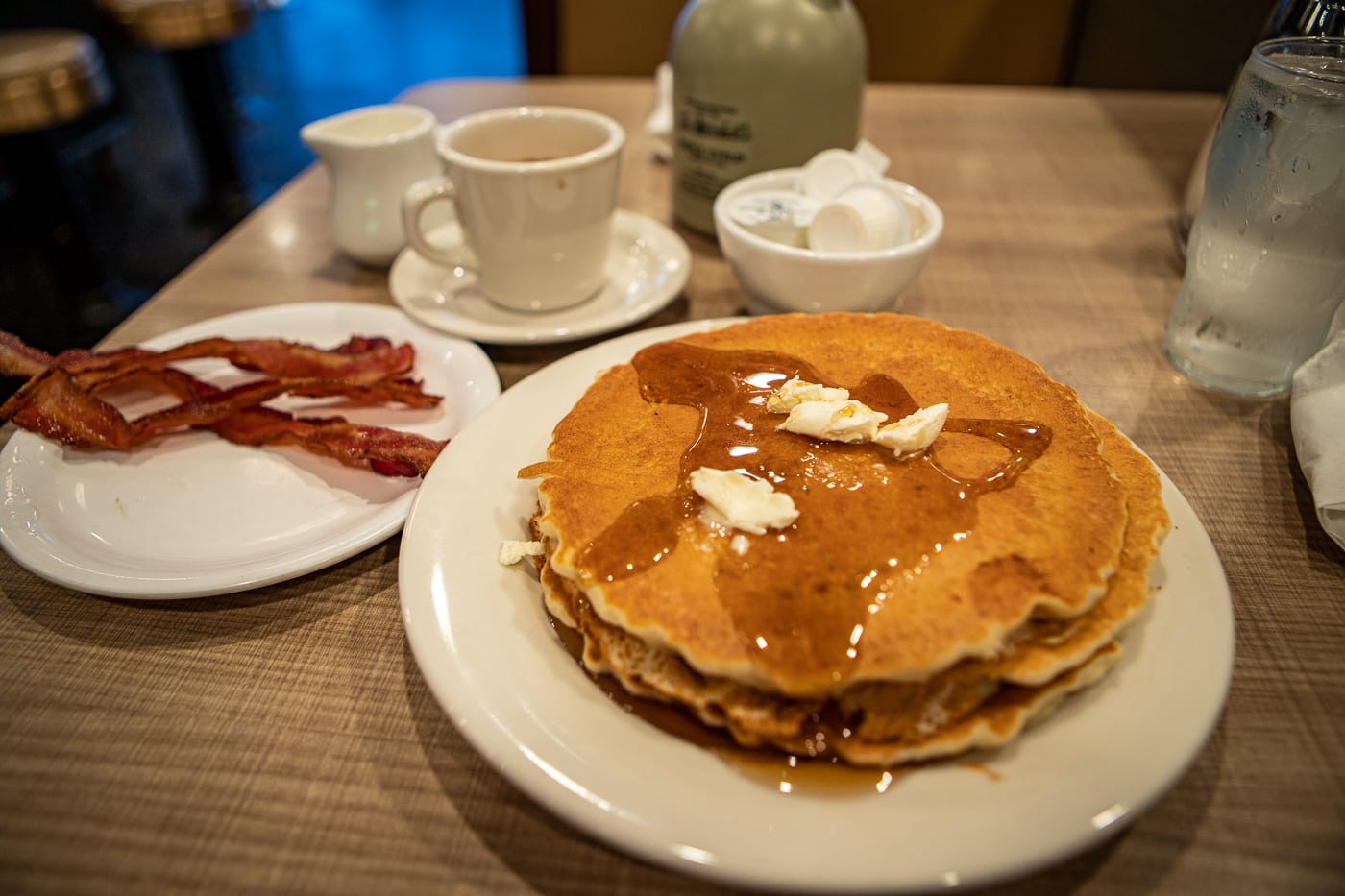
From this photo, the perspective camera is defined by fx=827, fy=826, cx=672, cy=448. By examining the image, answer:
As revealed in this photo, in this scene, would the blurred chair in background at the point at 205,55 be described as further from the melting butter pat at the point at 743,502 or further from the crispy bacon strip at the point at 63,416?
the melting butter pat at the point at 743,502

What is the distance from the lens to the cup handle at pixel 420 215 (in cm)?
142

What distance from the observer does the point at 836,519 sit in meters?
0.80

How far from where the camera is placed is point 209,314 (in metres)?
1.52

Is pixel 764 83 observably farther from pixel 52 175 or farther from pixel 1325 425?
pixel 52 175

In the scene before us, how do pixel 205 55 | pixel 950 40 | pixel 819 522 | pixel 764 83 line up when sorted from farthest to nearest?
pixel 205 55 → pixel 950 40 → pixel 764 83 → pixel 819 522

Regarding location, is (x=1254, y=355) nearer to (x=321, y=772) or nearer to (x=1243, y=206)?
(x=1243, y=206)

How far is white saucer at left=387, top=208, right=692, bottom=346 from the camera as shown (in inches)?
53.8

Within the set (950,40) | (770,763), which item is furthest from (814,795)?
(950,40)

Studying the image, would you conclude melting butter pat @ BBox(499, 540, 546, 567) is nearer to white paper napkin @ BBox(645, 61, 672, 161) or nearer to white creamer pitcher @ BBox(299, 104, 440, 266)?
white creamer pitcher @ BBox(299, 104, 440, 266)

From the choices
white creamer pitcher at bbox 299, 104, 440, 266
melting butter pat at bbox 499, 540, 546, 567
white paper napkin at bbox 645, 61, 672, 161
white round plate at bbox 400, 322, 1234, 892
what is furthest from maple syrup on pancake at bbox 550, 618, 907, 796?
white paper napkin at bbox 645, 61, 672, 161

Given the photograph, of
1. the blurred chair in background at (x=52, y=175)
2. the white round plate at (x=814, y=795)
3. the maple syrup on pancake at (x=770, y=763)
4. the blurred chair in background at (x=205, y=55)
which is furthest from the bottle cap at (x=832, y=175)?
the blurred chair in background at (x=205, y=55)

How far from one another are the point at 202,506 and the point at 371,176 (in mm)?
806

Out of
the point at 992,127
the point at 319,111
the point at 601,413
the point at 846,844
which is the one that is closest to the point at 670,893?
the point at 846,844

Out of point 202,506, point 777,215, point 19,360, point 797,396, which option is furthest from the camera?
point 777,215
